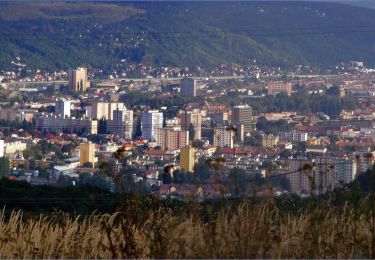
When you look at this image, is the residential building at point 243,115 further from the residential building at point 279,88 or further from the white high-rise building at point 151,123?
the residential building at point 279,88

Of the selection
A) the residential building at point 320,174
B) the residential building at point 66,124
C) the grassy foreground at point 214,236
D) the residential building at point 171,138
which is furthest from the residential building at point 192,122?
the grassy foreground at point 214,236

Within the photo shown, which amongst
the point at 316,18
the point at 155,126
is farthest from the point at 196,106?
the point at 316,18

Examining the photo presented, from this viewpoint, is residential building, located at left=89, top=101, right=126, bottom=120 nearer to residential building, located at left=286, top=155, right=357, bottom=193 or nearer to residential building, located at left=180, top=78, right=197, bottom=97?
residential building, located at left=180, top=78, right=197, bottom=97

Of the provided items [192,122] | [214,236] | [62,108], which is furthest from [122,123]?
[214,236]

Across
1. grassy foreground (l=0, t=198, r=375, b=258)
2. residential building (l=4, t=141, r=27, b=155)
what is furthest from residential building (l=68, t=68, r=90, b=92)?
grassy foreground (l=0, t=198, r=375, b=258)

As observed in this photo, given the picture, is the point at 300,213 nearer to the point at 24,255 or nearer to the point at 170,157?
the point at 24,255
